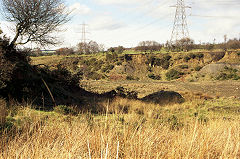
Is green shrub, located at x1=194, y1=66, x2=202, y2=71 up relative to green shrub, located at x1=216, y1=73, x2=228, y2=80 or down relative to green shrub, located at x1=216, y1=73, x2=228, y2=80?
up

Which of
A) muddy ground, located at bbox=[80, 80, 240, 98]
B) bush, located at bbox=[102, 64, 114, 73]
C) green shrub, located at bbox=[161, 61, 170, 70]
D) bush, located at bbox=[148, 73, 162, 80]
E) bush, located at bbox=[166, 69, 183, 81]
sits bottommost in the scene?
muddy ground, located at bbox=[80, 80, 240, 98]

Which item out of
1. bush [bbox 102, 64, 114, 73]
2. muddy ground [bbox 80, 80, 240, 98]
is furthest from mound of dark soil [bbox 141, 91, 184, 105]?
bush [bbox 102, 64, 114, 73]

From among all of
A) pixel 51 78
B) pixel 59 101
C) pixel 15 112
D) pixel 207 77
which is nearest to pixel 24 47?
pixel 51 78

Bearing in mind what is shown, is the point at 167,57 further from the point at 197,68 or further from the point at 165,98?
the point at 165,98

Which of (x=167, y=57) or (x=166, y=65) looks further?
(x=167, y=57)

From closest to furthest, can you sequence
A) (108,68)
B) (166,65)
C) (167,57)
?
(166,65)
(167,57)
(108,68)

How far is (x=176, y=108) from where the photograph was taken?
14.3m

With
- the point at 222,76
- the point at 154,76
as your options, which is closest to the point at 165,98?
the point at 222,76

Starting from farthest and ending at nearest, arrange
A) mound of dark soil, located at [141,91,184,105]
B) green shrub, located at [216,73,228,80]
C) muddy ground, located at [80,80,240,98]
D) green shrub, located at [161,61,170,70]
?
1. green shrub, located at [161,61,170,70]
2. green shrub, located at [216,73,228,80]
3. muddy ground, located at [80,80,240,98]
4. mound of dark soil, located at [141,91,184,105]

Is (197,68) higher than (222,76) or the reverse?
higher

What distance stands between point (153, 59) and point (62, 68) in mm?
41141

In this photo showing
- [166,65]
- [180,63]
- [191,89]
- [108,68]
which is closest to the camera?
[191,89]

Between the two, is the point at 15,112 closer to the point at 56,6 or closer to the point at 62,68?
the point at 56,6

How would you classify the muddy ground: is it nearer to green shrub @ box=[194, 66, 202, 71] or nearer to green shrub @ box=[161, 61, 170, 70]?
green shrub @ box=[194, 66, 202, 71]
